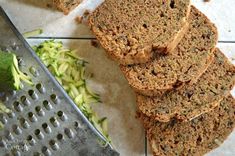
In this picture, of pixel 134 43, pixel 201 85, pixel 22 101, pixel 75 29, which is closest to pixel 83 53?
pixel 75 29

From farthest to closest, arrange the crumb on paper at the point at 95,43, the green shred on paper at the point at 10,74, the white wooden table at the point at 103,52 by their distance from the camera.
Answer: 1. the crumb on paper at the point at 95,43
2. the white wooden table at the point at 103,52
3. the green shred on paper at the point at 10,74

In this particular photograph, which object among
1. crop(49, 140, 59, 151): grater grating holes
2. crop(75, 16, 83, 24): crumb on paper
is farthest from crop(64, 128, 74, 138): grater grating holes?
crop(75, 16, 83, 24): crumb on paper

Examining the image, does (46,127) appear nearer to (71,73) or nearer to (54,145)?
(54,145)

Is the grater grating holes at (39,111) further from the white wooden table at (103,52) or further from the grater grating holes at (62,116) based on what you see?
the white wooden table at (103,52)

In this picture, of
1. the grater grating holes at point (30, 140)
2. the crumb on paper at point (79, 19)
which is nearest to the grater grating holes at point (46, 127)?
the grater grating holes at point (30, 140)

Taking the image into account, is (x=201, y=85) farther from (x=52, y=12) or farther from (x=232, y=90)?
(x=52, y=12)

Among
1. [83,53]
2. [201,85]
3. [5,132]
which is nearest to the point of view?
[5,132]

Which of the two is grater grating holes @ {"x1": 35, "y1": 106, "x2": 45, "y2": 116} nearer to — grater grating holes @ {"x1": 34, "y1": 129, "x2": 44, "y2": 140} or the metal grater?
the metal grater

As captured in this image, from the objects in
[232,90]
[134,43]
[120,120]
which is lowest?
[120,120]
